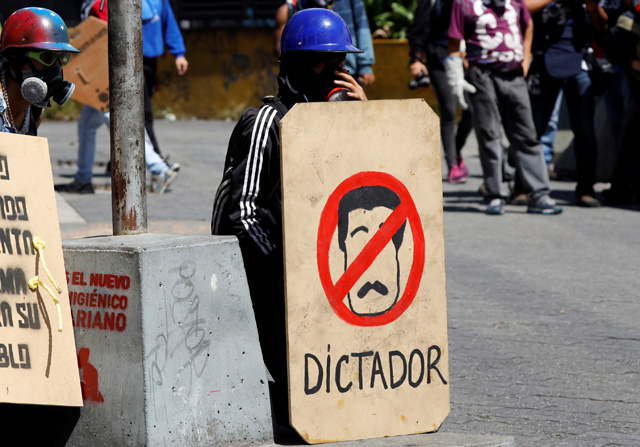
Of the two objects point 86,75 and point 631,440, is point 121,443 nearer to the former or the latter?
point 631,440

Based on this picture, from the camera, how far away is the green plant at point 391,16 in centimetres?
1862

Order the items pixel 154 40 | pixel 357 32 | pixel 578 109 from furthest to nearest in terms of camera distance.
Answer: pixel 154 40 → pixel 578 109 → pixel 357 32

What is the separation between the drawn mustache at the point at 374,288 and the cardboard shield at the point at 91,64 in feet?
19.0

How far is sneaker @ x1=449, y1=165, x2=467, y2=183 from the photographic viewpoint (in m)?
10.7

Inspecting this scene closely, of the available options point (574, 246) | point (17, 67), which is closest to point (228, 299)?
point (17, 67)

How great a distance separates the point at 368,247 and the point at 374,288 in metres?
0.14

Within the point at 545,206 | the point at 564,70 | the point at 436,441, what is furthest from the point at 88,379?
the point at 564,70

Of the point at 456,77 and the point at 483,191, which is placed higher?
the point at 456,77

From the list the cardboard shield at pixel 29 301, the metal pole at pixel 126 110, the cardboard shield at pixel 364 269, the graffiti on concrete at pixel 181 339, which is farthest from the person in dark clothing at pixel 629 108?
the cardboard shield at pixel 29 301

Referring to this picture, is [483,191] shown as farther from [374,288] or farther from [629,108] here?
[374,288]

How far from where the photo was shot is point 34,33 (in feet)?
13.3

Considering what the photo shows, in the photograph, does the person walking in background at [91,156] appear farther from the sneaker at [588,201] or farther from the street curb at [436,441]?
the street curb at [436,441]

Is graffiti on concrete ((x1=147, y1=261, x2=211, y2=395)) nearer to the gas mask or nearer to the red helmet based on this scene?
the gas mask

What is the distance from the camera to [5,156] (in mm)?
3299
